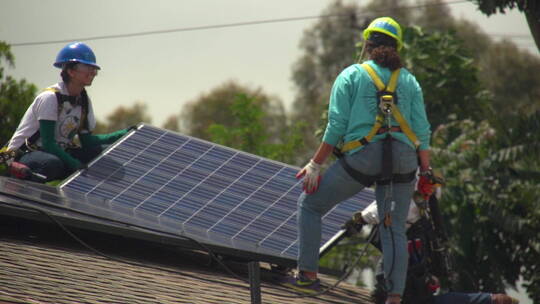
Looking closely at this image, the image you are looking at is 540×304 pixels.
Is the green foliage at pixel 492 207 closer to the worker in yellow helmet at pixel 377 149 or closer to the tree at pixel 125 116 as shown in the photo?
the worker in yellow helmet at pixel 377 149

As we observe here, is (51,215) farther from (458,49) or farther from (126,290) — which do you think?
(458,49)

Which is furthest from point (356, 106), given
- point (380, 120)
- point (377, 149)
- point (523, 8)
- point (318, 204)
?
point (523, 8)

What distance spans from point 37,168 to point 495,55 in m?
51.7

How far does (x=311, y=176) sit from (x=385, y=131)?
2.04ft

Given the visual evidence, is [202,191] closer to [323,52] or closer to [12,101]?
[12,101]

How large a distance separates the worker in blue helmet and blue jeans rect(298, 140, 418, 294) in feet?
8.10

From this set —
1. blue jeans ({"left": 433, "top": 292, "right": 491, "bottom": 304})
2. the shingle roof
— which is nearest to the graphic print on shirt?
the shingle roof

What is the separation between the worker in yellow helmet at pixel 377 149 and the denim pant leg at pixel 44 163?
2519mm

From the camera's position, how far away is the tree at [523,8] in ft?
52.3

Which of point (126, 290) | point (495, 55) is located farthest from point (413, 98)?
point (495, 55)

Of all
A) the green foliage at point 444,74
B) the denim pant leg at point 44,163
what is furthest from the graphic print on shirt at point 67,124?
the green foliage at point 444,74

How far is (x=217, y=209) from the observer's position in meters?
10.1

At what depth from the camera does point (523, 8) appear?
1600cm

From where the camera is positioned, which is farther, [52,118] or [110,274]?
[52,118]
